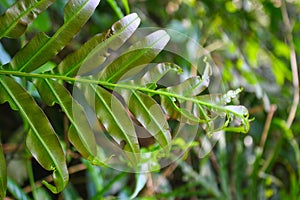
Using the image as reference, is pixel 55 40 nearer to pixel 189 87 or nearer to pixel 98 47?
pixel 98 47

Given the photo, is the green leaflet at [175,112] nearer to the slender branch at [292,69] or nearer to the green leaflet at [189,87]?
the green leaflet at [189,87]

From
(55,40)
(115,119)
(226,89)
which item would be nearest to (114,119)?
(115,119)

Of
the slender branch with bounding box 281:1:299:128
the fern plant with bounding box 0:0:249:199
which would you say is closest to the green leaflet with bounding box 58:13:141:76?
the fern plant with bounding box 0:0:249:199

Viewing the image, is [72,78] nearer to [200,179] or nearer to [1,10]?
[1,10]

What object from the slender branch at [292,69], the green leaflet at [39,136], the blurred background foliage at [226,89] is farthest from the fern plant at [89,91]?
the slender branch at [292,69]

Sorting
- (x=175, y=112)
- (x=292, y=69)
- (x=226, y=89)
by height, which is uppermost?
(x=175, y=112)
